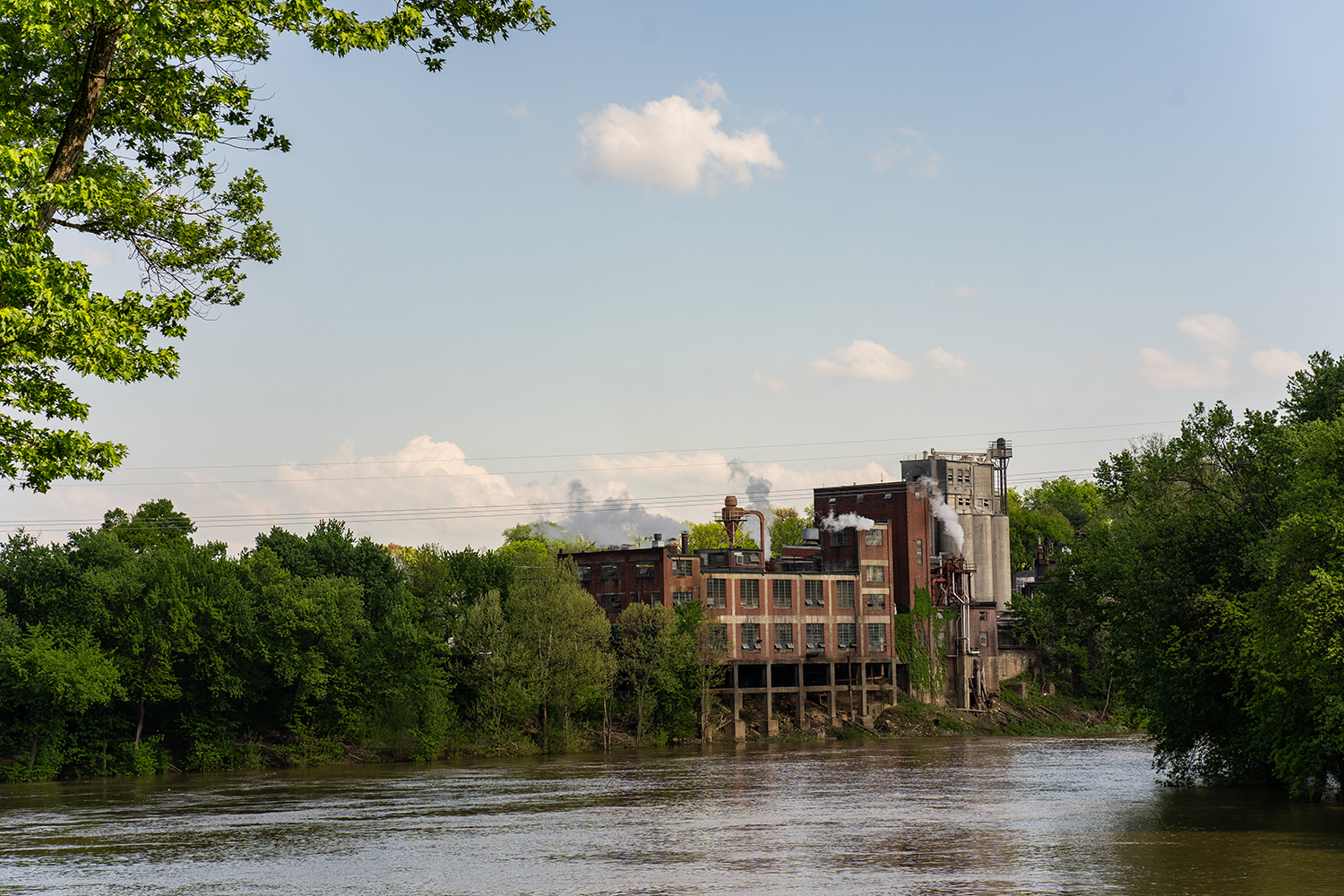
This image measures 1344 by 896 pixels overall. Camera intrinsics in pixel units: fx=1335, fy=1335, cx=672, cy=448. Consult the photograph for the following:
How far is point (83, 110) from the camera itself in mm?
17641

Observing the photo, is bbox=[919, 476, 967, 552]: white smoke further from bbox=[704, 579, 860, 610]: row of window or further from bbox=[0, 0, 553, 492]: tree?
bbox=[0, 0, 553, 492]: tree

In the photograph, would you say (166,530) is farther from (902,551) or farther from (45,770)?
(902,551)

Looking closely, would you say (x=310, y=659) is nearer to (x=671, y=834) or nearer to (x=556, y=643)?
(x=556, y=643)

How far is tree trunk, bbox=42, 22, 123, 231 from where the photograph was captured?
17438 millimetres

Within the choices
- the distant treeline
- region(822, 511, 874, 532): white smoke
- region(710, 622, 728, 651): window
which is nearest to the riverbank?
region(710, 622, 728, 651): window

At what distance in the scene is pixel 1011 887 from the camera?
30391 mm

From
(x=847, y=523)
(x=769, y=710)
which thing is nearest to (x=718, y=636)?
(x=769, y=710)

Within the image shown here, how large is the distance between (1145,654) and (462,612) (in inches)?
1951

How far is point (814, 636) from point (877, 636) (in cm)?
715

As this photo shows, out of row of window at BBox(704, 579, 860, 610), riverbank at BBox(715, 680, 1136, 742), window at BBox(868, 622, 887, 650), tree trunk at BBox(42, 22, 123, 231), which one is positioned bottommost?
riverbank at BBox(715, 680, 1136, 742)

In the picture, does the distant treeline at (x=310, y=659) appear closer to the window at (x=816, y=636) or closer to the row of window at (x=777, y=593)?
the row of window at (x=777, y=593)

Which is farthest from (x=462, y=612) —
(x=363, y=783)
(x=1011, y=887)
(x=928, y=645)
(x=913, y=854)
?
(x=1011, y=887)

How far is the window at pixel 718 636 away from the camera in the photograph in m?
98.4

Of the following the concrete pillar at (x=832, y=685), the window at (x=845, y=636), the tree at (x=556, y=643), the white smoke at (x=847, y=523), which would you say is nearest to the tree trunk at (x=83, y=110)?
the tree at (x=556, y=643)
